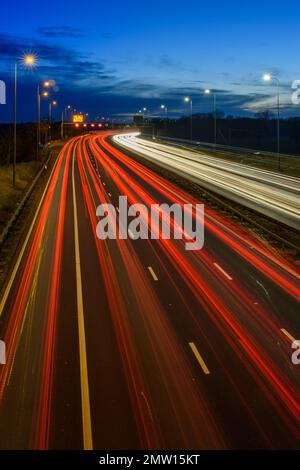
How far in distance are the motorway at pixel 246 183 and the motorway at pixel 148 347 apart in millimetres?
11120

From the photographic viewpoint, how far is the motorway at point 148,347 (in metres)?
10.1

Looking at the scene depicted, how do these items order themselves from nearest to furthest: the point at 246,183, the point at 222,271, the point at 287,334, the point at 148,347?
1. the point at 148,347
2. the point at 287,334
3. the point at 222,271
4. the point at 246,183

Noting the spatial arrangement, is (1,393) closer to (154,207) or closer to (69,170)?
(154,207)

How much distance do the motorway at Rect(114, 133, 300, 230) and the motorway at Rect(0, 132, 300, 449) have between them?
11.1 meters

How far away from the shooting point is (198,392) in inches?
449

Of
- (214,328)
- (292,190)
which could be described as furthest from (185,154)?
(214,328)

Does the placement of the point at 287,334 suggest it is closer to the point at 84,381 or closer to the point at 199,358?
the point at 199,358

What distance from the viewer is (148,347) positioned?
13898mm

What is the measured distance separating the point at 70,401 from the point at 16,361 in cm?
256

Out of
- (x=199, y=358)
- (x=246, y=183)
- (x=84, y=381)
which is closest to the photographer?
(x=84, y=381)

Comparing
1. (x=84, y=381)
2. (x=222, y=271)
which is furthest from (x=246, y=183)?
(x=84, y=381)

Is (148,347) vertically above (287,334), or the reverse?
(287,334)

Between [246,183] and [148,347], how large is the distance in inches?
1527

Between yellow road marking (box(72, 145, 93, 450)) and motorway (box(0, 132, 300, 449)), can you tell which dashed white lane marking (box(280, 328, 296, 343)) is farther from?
yellow road marking (box(72, 145, 93, 450))
